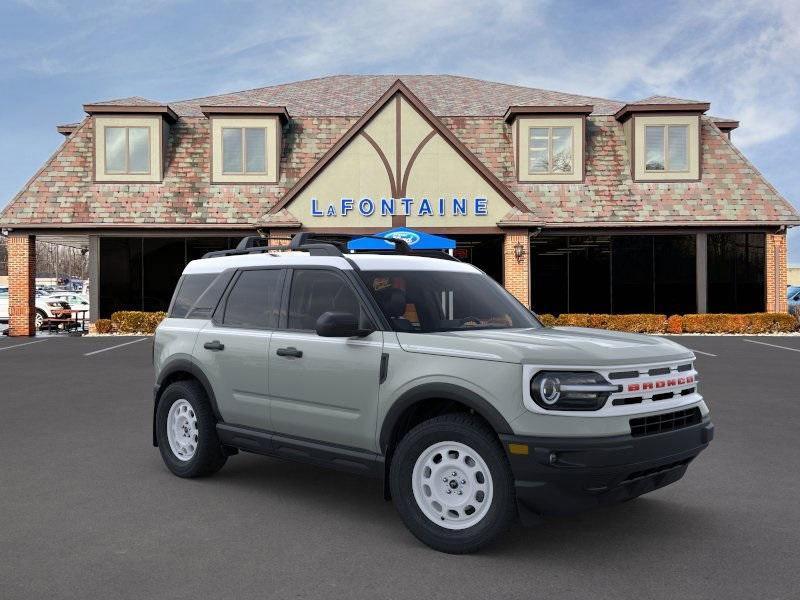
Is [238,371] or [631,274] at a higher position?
[631,274]

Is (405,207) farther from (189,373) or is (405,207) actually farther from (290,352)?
(290,352)

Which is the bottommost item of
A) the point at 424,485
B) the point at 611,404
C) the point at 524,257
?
the point at 424,485

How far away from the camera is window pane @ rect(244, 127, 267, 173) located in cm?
2567

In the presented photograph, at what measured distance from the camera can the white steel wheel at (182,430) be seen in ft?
21.9

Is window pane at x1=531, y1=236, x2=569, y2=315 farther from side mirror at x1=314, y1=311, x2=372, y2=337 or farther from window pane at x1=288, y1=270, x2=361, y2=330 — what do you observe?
side mirror at x1=314, y1=311, x2=372, y2=337

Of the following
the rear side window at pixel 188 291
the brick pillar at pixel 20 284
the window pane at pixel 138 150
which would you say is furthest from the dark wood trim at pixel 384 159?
the rear side window at pixel 188 291

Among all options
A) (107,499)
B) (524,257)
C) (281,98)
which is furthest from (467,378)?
(281,98)

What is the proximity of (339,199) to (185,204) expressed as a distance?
5.13 metres

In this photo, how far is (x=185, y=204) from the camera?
82.0 ft

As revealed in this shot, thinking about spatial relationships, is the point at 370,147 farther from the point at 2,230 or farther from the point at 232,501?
the point at 232,501

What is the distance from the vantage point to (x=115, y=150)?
83.8ft

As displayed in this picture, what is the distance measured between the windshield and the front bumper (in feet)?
4.30

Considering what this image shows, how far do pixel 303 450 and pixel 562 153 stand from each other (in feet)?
71.4

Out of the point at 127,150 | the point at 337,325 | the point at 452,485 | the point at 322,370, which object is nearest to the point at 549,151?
the point at 127,150
